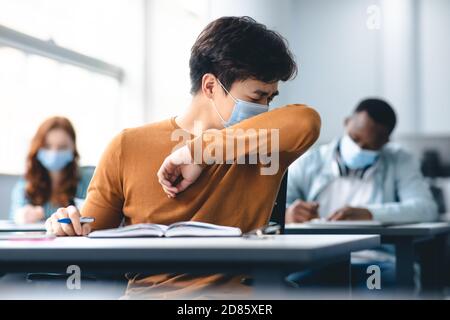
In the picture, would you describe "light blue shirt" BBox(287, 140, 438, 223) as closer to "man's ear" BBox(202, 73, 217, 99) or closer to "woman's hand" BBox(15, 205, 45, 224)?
"woman's hand" BBox(15, 205, 45, 224)

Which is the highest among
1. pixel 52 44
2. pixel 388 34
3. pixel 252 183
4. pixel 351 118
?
pixel 388 34

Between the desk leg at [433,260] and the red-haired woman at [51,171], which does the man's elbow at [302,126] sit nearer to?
the desk leg at [433,260]

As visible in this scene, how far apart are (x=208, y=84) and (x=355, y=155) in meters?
1.64

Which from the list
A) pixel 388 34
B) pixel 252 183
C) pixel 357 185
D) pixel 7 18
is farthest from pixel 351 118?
pixel 388 34

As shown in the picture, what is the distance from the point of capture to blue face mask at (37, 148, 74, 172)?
338cm

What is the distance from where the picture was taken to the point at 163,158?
1500 millimetres

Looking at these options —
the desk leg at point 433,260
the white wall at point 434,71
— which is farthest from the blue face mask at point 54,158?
the white wall at point 434,71

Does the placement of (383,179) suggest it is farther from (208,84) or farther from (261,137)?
(261,137)

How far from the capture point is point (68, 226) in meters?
1.41

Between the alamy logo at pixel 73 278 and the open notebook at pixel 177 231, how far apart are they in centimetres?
12

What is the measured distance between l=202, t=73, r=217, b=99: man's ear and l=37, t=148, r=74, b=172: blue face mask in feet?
6.13

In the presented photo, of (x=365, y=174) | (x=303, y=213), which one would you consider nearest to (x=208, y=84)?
(x=303, y=213)
